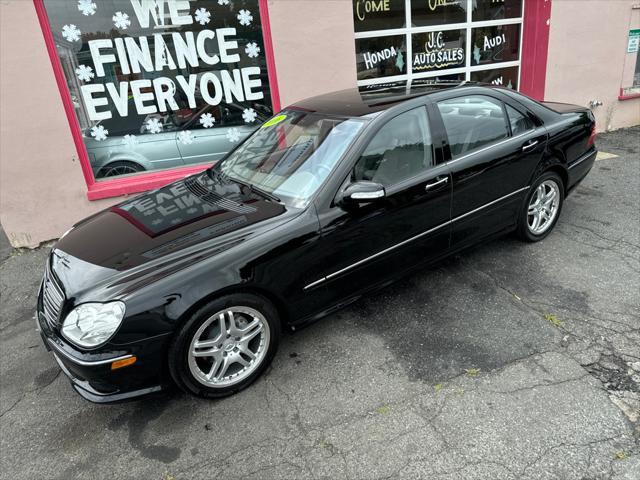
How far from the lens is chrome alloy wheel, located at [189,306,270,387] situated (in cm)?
270

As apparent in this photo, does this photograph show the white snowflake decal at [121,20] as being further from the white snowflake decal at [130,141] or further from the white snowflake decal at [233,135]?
the white snowflake decal at [233,135]

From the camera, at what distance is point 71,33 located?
5.32 m

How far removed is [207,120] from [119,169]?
1292 millimetres

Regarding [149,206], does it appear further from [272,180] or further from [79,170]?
[79,170]

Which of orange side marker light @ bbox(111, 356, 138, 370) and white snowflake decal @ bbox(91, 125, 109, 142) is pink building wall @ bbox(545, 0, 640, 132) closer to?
→ white snowflake decal @ bbox(91, 125, 109, 142)

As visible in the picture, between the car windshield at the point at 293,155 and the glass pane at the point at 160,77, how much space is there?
2521 mm

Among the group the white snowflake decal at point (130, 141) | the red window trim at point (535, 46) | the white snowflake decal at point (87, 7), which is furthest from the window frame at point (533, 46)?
the white snowflake decal at point (87, 7)

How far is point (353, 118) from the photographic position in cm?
331

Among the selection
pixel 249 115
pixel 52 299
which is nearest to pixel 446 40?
pixel 249 115

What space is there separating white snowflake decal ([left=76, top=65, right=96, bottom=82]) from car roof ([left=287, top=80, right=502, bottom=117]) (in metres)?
3.09

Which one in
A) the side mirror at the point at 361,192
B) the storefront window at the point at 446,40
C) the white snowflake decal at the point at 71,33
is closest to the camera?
the side mirror at the point at 361,192

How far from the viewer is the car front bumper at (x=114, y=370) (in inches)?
96.7

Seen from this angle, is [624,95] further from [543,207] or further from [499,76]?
[543,207]

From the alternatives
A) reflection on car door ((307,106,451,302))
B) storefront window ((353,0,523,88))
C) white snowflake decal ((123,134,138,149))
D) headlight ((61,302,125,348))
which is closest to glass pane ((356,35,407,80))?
storefront window ((353,0,523,88))
